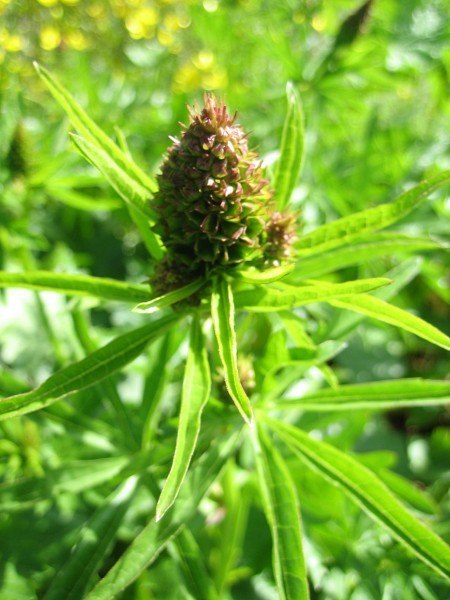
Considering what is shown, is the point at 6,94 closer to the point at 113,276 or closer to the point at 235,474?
the point at 113,276

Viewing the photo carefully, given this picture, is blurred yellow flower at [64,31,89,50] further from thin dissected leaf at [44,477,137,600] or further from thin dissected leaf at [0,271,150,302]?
thin dissected leaf at [44,477,137,600]

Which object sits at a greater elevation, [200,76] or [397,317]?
[200,76]

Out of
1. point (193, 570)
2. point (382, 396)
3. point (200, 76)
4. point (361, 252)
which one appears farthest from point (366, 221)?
point (200, 76)

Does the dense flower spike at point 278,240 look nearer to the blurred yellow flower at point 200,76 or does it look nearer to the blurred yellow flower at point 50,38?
the blurred yellow flower at point 200,76

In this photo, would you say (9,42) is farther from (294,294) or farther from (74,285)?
(294,294)

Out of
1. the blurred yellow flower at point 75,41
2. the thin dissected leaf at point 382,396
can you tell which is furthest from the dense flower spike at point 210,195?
the blurred yellow flower at point 75,41

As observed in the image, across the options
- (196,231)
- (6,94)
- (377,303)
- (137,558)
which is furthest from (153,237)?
(6,94)

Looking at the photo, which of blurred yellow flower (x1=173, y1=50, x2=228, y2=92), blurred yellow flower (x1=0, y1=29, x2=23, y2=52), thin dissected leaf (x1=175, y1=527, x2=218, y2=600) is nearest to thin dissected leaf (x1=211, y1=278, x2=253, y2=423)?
thin dissected leaf (x1=175, y1=527, x2=218, y2=600)
